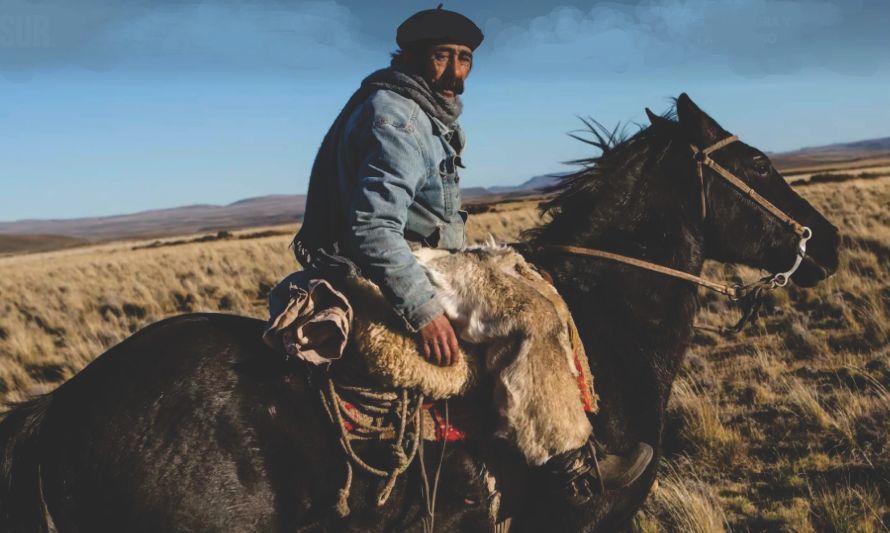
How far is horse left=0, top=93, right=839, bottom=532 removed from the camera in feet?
7.34

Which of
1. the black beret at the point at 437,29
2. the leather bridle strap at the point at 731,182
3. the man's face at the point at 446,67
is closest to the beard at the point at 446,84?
the man's face at the point at 446,67

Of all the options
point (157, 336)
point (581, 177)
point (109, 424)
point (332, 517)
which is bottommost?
point (332, 517)

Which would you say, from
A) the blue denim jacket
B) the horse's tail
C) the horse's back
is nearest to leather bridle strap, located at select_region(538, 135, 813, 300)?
the blue denim jacket

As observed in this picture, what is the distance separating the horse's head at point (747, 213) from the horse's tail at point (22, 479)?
3194mm

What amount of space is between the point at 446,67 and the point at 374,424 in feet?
5.35

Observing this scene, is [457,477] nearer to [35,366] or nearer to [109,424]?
[109,424]

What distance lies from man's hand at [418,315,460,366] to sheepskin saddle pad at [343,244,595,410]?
33mm

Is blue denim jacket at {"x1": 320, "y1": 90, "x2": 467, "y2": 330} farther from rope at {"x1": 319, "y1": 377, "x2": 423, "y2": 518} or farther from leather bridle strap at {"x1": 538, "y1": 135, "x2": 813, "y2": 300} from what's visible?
leather bridle strap at {"x1": 538, "y1": 135, "x2": 813, "y2": 300}

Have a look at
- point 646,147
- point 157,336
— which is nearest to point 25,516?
point 157,336

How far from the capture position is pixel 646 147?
3334 millimetres

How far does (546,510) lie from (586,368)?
0.66 metres

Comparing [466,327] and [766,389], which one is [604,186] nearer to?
[466,327]

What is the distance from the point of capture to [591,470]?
273cm

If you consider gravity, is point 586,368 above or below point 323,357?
below
